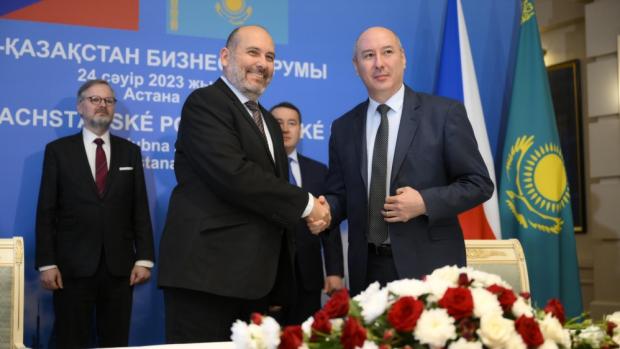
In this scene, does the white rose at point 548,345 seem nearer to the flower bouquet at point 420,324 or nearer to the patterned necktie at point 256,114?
the flower bouquet at point 420,324

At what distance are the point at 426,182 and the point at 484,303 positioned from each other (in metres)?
1.72

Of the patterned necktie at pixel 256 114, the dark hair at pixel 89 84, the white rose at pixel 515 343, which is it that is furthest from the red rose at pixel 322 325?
the dark hair at pixel 89 84

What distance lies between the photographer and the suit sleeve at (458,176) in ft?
8.47

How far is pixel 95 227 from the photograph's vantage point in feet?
13.4

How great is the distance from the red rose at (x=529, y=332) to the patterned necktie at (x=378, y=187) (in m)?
1.70

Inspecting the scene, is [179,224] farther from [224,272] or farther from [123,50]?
[123,50]

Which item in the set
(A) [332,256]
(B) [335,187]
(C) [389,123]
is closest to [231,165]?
(B) [335,187]

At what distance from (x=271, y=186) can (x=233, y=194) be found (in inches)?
5.6

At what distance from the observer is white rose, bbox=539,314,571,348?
3.46 ft

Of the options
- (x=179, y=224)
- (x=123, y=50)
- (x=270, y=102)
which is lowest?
(x=179, y=224)

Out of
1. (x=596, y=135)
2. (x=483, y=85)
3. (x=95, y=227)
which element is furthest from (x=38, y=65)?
(x=596, y=135)

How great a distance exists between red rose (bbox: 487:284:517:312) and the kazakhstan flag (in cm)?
375

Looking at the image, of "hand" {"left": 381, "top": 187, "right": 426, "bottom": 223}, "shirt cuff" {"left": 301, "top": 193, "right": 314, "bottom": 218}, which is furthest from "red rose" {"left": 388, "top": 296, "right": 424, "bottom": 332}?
"shirt cuff" {"left": 301, "top": 193, "right": 314, "bottom": 218}

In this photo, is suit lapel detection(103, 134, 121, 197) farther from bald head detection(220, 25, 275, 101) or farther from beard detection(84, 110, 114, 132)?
bald head detection(220, 25, 275, 101)
